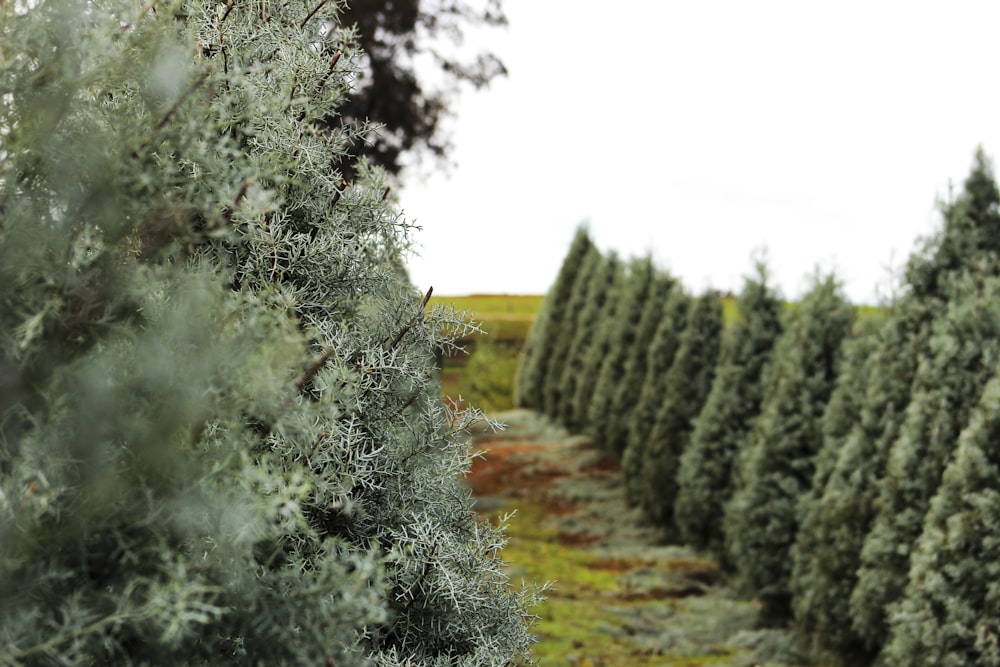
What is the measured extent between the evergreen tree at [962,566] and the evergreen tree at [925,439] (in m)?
0.46

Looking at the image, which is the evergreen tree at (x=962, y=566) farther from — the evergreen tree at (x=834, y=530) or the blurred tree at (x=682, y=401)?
the blurred tree at (x=682, y=401)

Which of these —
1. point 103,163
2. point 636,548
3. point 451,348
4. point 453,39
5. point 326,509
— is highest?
point 453,39

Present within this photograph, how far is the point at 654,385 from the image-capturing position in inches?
577

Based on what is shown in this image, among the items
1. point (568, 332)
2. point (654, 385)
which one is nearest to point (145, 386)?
point (654, 385)

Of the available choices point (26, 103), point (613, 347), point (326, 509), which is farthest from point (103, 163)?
point (613, 347)

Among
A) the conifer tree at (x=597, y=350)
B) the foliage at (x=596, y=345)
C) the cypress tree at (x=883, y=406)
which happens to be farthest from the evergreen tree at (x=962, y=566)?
A: the conifer tree at (x=597, y=350)

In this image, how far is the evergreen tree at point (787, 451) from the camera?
9359 millimetres

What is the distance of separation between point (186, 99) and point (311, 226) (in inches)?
28.2

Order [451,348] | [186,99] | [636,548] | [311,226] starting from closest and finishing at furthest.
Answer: [186,99], [311,226], [451,348], [636,548]

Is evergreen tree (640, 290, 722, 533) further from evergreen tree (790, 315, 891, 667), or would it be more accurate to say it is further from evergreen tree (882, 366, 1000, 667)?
evergreen tree (882, 366, 1000, 667)

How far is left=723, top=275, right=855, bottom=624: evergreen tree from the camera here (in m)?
9.36

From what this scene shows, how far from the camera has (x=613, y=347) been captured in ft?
57.9

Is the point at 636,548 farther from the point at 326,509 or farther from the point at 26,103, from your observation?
the point at 26,103

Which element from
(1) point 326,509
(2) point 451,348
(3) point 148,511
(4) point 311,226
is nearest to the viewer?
(3) point 148,511
